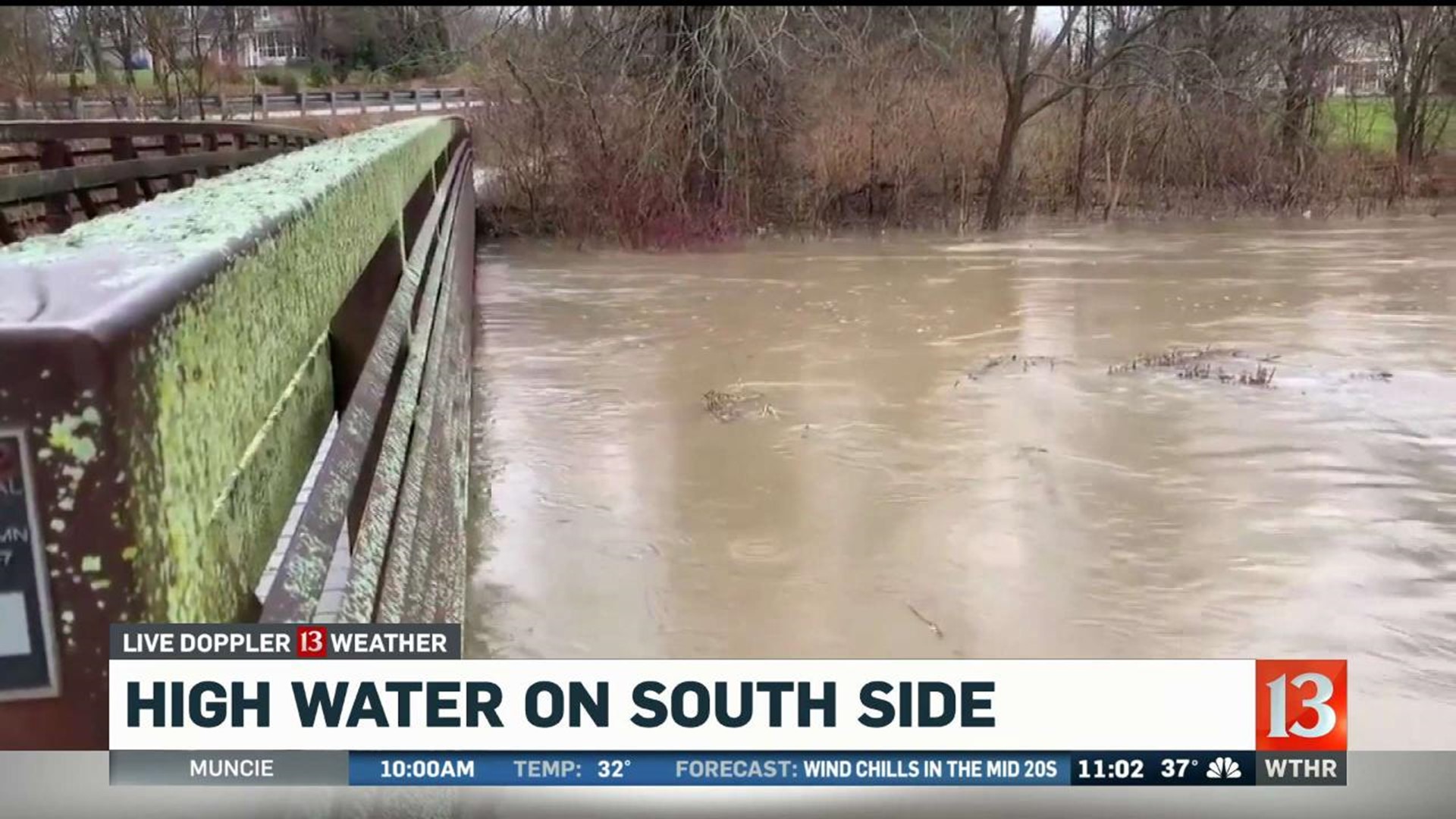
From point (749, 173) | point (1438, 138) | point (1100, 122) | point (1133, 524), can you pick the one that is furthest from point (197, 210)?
point (1438, 138)

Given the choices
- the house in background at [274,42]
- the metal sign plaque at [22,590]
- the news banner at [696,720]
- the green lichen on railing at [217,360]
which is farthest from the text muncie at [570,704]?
the house in background at [274,42]

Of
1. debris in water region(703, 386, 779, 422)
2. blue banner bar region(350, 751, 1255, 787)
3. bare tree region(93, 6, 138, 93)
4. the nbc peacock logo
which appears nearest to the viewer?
blue banner bar region(350, 751, 1255, 787)

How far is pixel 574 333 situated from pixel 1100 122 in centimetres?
1425

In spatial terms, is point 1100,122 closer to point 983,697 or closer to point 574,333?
point 574,333

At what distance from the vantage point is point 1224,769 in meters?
1.77

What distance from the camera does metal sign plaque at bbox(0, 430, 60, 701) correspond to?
2.42 feet

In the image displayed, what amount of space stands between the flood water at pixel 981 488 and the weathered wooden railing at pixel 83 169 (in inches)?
131

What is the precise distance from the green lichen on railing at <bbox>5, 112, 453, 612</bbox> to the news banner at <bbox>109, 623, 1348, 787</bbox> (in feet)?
0.40

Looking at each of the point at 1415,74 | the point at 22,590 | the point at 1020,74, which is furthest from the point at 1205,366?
the point at 1415,74

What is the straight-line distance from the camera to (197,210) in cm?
143

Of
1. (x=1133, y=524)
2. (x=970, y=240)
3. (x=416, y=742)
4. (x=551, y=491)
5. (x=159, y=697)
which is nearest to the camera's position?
(x=159, y=697)

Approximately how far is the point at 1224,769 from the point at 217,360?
4.67 feet

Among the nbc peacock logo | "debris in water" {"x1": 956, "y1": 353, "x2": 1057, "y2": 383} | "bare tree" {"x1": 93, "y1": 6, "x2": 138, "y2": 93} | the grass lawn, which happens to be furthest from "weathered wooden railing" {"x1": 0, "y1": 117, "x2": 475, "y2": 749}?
"bare tree" {"x1": 93, "y1": 6, "x2": 138, "y2": 93}

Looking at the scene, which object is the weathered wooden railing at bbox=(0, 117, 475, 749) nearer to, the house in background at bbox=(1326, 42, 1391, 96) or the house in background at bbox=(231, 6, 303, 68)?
the house in background at bbox=(1326, 42, 1391, 96)
